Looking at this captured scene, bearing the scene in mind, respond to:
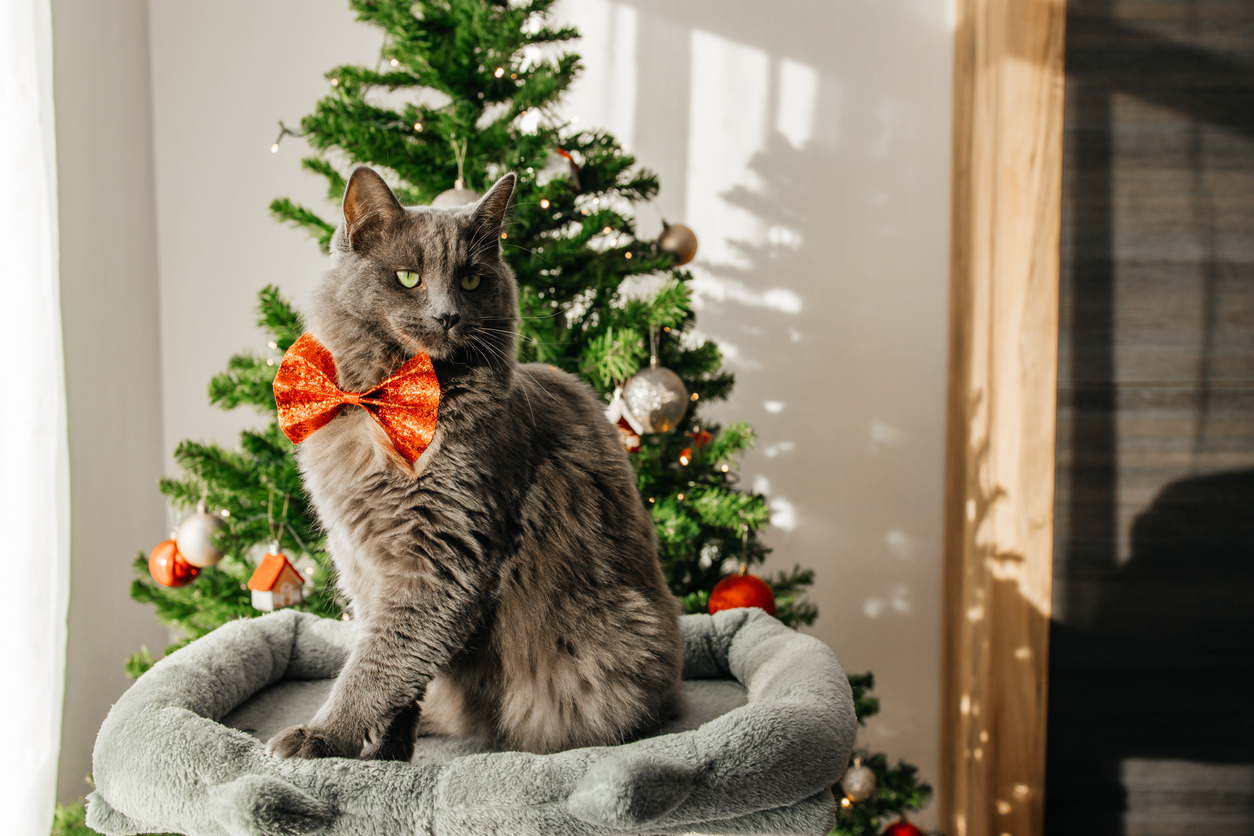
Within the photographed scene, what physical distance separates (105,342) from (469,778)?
4.63ft

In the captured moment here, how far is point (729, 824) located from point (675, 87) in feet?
5.33

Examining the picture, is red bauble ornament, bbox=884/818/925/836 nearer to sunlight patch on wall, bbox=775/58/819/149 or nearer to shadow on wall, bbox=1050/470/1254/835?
shadow on wall, bbox=1050/470/1254/835

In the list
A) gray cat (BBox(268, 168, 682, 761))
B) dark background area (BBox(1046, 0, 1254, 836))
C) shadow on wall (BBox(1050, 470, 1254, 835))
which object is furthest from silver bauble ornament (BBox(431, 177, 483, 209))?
shadow on wall (BBox(1050, 470, 1254, 835))

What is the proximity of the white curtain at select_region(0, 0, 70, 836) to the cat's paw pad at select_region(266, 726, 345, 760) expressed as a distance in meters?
0.71

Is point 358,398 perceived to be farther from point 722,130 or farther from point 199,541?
point 722,130

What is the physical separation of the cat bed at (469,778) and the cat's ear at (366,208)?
453 millimetres

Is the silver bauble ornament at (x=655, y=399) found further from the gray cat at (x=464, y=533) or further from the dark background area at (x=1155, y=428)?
the dark background area at (x=1155, y=428)

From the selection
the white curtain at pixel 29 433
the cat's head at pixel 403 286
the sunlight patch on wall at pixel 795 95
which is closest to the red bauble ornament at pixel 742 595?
the cat's head at pixel 403 286

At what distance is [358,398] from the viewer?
26.9 inches

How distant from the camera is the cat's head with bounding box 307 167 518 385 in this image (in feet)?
2.23

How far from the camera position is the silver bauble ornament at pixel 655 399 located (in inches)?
45.0

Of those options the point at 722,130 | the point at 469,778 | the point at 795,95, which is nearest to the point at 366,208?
the point at 469,778

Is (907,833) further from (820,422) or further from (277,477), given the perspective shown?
(277,477)

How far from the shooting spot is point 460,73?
1.15 meters
